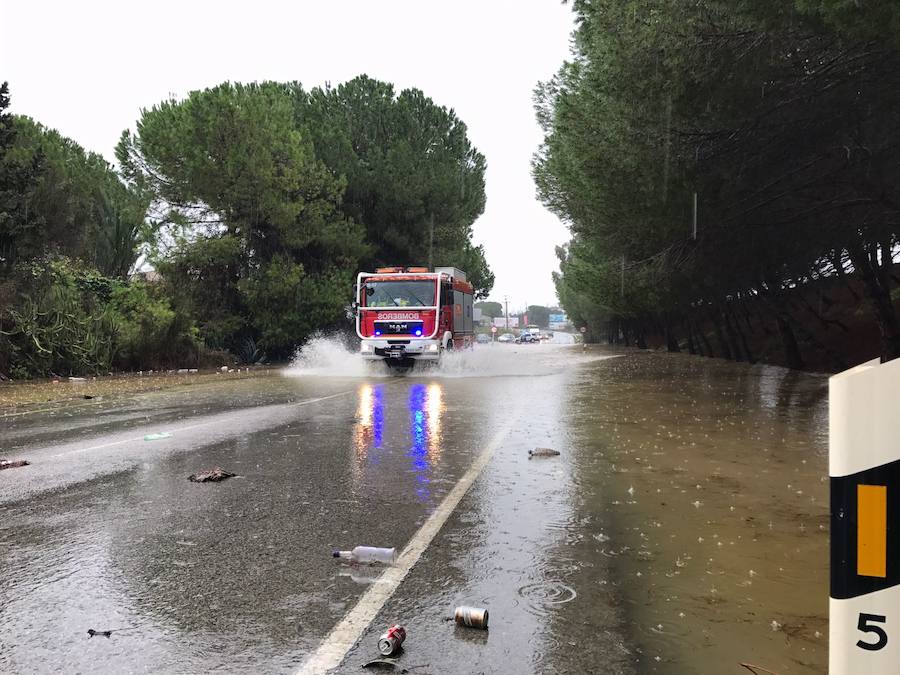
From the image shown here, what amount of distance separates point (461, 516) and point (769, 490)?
3003 millimetres

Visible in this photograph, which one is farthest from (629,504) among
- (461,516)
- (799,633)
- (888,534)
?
(888,534)

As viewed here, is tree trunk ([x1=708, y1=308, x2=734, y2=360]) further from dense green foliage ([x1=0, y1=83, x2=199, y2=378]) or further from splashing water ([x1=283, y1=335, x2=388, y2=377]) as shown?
dense green foliage ([x1=0, y1=83, x2=199, y2=378])

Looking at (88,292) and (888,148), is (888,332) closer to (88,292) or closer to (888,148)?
(888,148)

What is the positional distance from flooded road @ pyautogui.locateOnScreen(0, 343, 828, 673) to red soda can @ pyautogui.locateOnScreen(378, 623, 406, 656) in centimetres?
5

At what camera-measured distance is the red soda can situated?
3014mm

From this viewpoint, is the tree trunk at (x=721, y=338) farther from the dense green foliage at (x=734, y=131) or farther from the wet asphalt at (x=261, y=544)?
the wet asphalt at (x=261, y=544)

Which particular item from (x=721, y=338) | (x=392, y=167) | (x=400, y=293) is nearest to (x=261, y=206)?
(x=392, y=167)

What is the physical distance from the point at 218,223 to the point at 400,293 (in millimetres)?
12441

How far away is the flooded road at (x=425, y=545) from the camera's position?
3.14 meters

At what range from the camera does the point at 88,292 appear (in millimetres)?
24547

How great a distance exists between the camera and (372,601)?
3633 millimetres

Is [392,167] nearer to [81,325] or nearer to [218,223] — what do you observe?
[218,223]

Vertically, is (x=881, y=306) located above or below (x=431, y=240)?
below

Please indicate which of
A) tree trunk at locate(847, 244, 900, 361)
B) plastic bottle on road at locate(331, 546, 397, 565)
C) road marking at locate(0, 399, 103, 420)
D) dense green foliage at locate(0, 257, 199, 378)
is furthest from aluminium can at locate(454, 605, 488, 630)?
dense green foliage at locate(0, 257, 199, 378)
